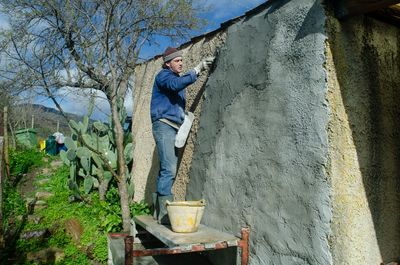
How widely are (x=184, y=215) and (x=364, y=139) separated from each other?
1448 mm

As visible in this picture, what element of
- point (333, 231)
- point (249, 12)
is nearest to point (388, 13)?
point (249, 12)

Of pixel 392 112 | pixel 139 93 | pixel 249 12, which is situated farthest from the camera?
pixel 139 93

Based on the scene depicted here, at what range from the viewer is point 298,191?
2.49 meters

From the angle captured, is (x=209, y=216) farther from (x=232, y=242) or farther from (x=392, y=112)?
(x=392, y=112)


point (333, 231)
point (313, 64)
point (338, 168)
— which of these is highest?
point (313, 64)

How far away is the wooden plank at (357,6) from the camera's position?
221cm

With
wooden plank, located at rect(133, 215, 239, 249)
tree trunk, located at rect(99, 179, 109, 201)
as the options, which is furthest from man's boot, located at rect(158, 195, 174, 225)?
tree trunk, located at rect(99, 179, 109, 201)

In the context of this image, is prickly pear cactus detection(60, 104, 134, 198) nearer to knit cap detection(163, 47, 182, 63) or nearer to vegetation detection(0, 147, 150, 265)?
vegetation detection(0, 147, 150, 265)

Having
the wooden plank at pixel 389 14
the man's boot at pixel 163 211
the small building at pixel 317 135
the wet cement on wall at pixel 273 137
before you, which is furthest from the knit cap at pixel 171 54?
the wooden plank at pixel 389 14

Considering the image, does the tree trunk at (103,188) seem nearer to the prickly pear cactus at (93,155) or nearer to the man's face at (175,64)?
the prickly pear cactus at (93,155)

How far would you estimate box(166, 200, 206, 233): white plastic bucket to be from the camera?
2959mm

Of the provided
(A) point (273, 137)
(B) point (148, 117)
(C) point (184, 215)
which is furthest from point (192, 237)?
(B) point (148, 117)

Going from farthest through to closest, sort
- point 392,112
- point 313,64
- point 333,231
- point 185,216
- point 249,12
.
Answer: point 249,12 < point 185,216 < point 392,112 < point 313,64 < point 333,231

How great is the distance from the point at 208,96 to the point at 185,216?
4.34ft
